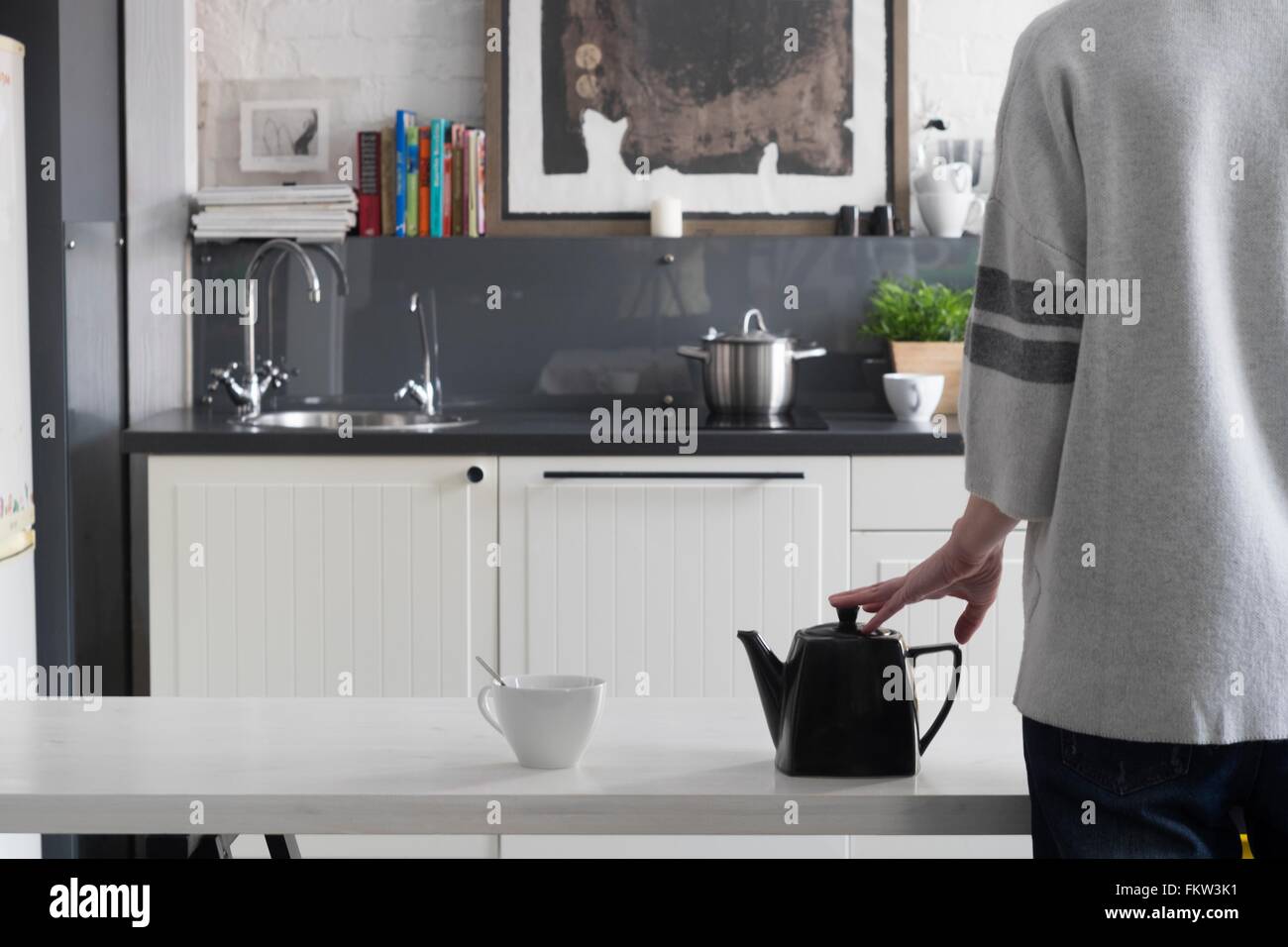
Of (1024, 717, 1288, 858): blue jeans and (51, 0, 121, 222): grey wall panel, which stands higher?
(51, 0, 121, 222): grey wall panel

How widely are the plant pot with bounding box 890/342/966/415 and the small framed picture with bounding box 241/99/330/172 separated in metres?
1.48

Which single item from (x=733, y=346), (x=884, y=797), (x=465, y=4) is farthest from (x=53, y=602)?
(x=884, y=797)

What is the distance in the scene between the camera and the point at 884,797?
3.57 ft

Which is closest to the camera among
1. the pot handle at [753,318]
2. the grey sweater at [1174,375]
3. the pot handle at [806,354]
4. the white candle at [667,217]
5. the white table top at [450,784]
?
the grey sweater at [1174,375]

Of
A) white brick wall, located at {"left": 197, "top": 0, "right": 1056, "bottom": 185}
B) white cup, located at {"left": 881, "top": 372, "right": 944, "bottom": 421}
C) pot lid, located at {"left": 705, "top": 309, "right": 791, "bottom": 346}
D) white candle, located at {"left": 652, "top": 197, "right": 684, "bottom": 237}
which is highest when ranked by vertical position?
white brick wall, located at {"left": 197, "top": 0, "right": 1056, "bottom": 185}

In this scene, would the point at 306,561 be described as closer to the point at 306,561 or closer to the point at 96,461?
the point at 306,561

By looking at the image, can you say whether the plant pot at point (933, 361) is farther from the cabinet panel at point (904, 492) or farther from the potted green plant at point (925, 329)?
the cabinet panel at point (904, 492)

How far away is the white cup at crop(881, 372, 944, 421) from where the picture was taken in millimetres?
3213

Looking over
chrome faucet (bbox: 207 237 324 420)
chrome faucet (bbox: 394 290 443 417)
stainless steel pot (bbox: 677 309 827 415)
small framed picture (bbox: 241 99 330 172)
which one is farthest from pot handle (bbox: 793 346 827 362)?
small framed picture (bbox: 241 99 330 172)

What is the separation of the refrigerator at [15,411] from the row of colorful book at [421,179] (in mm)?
901

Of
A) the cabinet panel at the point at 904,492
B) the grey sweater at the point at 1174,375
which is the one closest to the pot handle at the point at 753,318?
the cabinet panel at the point at 904,492

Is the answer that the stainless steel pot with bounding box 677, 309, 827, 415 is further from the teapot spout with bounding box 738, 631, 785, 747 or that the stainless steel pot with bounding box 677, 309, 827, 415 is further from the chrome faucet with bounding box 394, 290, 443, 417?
the teapot spout with bounding box 738, 631, 785, 747

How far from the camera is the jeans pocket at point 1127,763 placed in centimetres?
98

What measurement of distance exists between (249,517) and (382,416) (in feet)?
2.00
